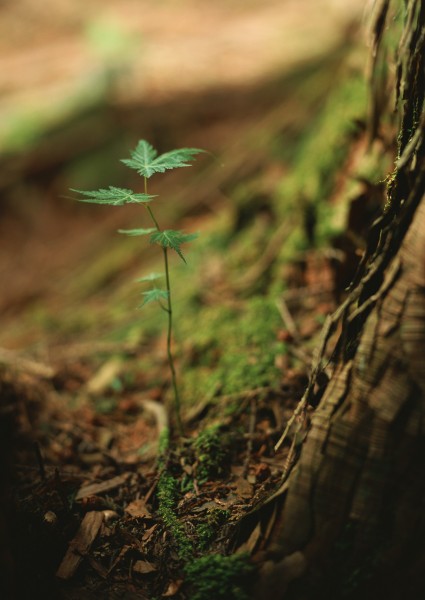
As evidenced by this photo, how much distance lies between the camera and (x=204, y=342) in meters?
2.89

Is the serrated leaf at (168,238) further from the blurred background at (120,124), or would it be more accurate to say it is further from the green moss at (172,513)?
the blurred background at (120,124)

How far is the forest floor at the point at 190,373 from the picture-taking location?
5.30 ft

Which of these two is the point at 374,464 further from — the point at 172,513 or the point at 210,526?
the point at 172,513

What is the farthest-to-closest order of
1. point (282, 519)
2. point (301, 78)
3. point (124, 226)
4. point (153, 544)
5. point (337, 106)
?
point (301, 78), point (124, 226), point (337, 106), point (153, 544), point (282, 519)

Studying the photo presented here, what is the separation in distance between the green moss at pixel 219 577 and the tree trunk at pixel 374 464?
3.0 inches

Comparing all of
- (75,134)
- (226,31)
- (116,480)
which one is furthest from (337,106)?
(226,31)

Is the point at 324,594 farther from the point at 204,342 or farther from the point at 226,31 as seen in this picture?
the point at 226,31

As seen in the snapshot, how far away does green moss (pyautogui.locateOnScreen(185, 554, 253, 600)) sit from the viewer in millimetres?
1400

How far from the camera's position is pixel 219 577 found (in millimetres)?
1441

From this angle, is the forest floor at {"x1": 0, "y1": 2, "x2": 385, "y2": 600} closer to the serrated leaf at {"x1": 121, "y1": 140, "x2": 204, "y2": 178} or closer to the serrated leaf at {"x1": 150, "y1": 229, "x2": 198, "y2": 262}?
the serrated leaf at {"x1": 150, "y1": 229, "x2": 198, "y2": 262}

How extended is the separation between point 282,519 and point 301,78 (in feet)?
22.9

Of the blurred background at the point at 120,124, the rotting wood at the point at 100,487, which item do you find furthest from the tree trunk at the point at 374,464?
the blurred background at the point at 120,124

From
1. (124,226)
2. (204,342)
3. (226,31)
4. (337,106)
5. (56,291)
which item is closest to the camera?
(204,342)

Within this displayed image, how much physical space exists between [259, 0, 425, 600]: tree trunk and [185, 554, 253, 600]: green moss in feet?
0.25
